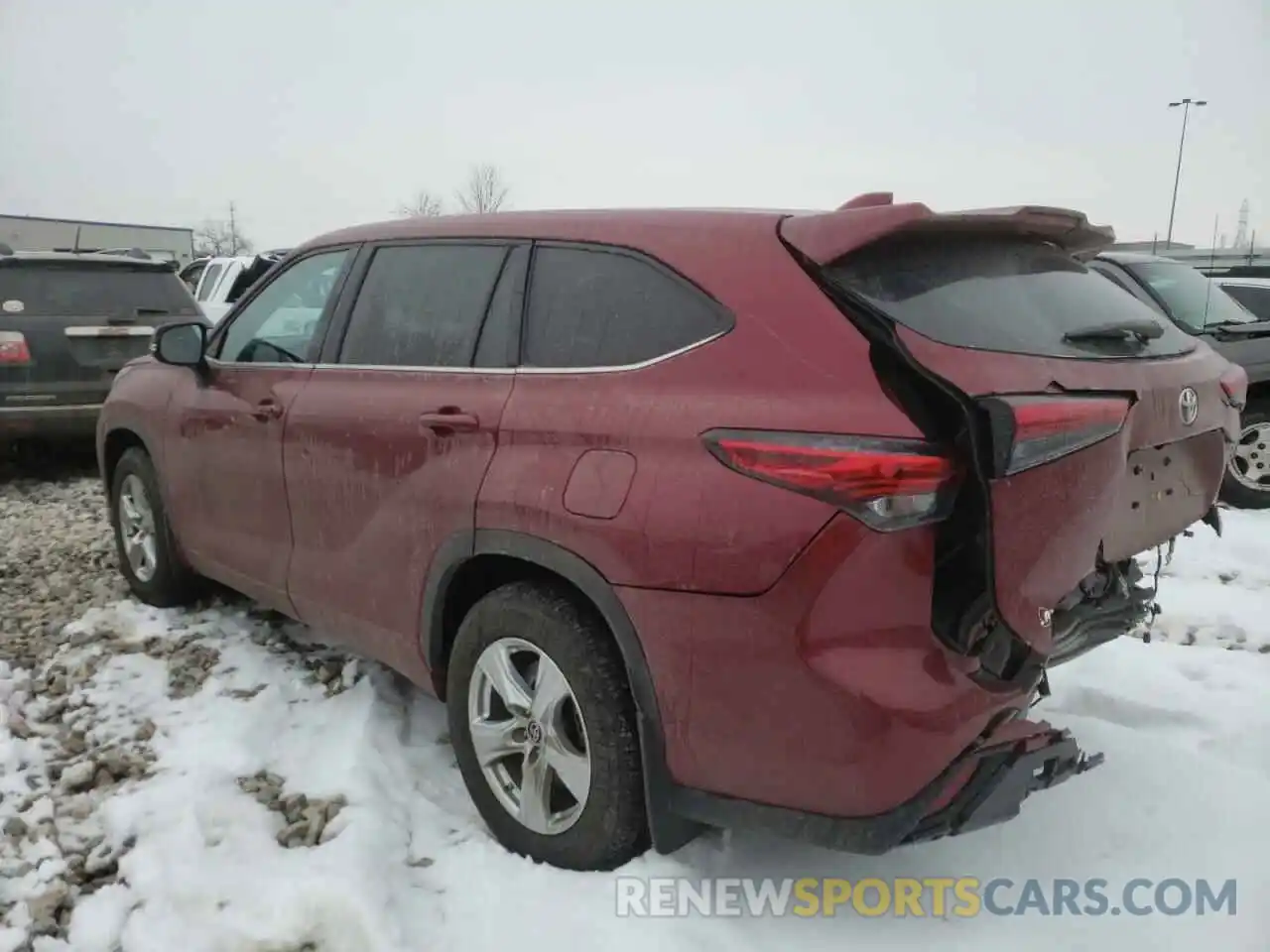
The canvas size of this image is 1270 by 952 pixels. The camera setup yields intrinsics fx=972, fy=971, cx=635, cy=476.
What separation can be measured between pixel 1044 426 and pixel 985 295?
18.5 inches

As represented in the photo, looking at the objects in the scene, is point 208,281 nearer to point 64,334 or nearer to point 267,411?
point 64,334

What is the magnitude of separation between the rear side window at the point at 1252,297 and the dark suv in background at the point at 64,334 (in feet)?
28.3

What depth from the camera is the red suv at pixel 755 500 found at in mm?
2006

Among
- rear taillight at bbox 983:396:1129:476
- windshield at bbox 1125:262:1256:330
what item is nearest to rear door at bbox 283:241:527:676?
rear taillight at bbox 983:396:1129:476

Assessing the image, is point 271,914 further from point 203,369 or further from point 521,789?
point 203,369

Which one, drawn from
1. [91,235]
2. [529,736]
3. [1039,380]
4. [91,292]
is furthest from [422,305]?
[91,235]

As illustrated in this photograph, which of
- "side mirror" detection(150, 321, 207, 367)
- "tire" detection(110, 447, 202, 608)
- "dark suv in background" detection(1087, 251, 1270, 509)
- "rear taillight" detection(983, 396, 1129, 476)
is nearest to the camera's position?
"rear taillight" detection(983, 396, 1129, 476)

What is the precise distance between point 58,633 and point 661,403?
339cm

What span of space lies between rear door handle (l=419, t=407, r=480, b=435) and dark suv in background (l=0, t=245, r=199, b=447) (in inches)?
205

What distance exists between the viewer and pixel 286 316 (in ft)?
12.3

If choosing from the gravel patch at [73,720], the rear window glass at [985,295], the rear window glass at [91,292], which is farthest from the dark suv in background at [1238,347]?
the rear window glass at [91,292]

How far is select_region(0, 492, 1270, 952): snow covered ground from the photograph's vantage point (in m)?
2.40

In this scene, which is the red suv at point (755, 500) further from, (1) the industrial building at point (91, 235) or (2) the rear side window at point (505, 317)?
(1) the industrial building at point (91, 235)

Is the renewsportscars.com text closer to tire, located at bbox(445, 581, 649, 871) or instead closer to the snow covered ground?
the snow covered ground
